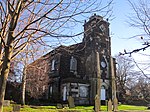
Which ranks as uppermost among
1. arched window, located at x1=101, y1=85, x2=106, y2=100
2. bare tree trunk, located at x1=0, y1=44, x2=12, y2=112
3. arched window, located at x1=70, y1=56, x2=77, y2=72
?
arched window, located at x1=70, y1=56, x2=77, y2=72

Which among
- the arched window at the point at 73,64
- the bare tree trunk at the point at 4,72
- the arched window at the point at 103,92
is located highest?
the arched window at the point at 73,64

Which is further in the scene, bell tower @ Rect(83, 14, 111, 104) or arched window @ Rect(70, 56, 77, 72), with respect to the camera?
arched window @ Rect(70, 56, 77, 72)

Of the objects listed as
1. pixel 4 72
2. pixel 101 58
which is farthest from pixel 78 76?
pixel 4 72

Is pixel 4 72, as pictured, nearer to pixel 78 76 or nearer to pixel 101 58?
pixel 101 58

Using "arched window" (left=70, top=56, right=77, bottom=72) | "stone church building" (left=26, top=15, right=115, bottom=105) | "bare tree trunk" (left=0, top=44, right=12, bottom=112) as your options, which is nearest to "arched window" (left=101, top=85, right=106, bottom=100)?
"stone church building" (left=26, top=15, right=115, bottom=105)

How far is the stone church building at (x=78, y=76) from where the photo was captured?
104 ft

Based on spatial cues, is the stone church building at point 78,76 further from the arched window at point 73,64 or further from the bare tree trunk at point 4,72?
the bare tree trunk at point 4,72

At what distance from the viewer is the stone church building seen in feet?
104

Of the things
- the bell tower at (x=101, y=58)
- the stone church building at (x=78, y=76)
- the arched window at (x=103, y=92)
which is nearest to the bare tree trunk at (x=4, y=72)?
the stone church building at (x=78, y=76)

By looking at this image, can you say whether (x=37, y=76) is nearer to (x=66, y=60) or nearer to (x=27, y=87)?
(x=27, y=87)

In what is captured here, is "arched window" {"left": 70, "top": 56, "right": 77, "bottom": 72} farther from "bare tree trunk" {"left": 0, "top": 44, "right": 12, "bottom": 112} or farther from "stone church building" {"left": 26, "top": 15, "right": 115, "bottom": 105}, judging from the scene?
"bare tree trunk" {"left": 0, "top": 44, "right": 12, "bottom": 112}

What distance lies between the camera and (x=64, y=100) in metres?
32.2

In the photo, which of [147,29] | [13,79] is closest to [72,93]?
[13,79]

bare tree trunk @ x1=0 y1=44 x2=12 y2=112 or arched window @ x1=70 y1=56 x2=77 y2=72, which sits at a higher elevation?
arched window @ x1=70 y1=56 x2=77 y2=72
